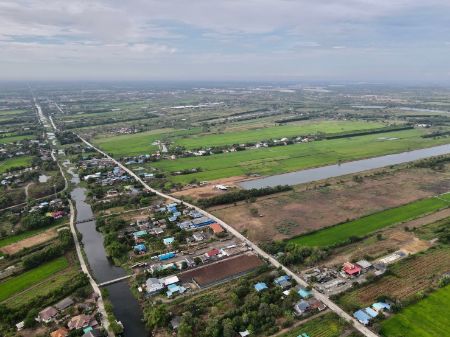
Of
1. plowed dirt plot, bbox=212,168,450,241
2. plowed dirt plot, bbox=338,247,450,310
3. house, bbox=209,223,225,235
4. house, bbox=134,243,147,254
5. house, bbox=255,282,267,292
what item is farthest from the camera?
plowed dirt plot, bbox=212,168,450,241

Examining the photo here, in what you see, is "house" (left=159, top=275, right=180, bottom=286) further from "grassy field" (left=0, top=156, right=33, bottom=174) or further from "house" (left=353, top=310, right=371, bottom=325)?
"grassy field" (left=0, top=156, right=33, bottom=174)

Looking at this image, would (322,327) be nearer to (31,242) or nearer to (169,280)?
(169,280)

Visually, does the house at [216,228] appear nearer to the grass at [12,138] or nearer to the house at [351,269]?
the house at [351,269]

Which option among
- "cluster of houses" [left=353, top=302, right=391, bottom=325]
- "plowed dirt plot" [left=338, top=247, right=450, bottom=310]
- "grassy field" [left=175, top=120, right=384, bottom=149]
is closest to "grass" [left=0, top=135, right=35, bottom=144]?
"grassy field" [left=175, top=120, right=384, bottom=149]

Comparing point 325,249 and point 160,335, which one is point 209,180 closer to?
point 325,249

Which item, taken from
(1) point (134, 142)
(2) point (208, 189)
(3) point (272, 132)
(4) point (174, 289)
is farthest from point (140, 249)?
(3) point (272, 132)

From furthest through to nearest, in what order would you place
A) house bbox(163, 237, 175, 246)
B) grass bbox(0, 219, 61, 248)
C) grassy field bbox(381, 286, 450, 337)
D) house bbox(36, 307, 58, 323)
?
1. grass bbox(0, 219, 61, 248)
2. house bbox(163, 237, 175, 246)
3. house bbox(36, 307, 58, 323)
4. grassy field bbox(381, 286, 450, 337)

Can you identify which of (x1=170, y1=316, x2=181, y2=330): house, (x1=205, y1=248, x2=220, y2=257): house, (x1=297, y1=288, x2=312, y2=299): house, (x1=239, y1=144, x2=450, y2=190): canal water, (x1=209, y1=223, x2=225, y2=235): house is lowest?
(x1=170, y1=316, x2=181, y2=330): house
